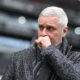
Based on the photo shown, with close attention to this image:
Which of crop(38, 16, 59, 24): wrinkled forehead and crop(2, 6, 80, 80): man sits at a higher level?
crop(38, 16, 59, 24): wrinkled forehead

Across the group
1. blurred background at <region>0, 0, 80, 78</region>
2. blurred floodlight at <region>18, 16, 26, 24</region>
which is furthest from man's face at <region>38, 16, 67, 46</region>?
blurred floodlight at <region>18, 16, 26, 24</region>

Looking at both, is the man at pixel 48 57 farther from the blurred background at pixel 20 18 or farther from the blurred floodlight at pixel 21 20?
the blurred floodlight at pixel 21 20

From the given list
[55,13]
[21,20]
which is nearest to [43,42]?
[55,13]

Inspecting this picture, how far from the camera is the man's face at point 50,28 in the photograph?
2.15 metres

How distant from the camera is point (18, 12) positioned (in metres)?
27.9

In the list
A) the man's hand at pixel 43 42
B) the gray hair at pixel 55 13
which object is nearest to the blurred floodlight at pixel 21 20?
the gray hair at pixel 55 13

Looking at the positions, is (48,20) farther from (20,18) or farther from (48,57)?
(20,18)

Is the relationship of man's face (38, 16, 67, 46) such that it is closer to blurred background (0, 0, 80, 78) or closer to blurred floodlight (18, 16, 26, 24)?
blurred background (0, 0, 80, 78)

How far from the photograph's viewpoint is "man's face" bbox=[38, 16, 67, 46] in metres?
2.15

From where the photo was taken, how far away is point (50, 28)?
7.09 ft

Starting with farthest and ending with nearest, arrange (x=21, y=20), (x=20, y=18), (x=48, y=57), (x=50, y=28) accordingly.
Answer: (x=21, y=20) → (x=20, y=18) → (x=50, y=28) → (x=48, y=57)

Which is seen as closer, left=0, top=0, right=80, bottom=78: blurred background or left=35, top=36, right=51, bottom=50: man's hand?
left=35, top=36, right=51, bottom=50: man's hand

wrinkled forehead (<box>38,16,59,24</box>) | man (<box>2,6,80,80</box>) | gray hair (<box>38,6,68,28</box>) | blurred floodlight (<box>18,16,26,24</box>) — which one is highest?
blurred floodlight (<box>18,16,26,24</box>)

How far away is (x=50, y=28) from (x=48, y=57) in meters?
0.24
